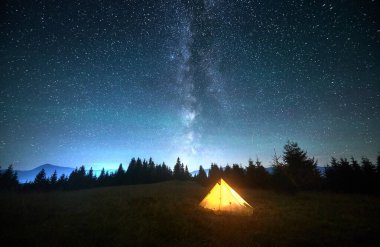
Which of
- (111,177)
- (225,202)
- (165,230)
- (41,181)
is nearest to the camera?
(165,230)

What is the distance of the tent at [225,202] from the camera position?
44.0 ft

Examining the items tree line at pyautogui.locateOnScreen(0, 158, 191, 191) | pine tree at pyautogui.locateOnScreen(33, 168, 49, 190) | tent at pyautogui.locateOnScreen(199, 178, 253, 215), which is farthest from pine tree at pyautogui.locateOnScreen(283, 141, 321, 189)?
pine tree at pyautogui.locateOnScreen(33, 168, 49, 190)

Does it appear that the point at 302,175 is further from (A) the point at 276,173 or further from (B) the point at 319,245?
(B) the point at 319,245

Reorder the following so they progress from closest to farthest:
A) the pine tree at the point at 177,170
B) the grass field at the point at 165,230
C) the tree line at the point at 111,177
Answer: the grass field at the point at 165,230 < the tree line at the point at 111,177 < the pine tree at the point at 177,170

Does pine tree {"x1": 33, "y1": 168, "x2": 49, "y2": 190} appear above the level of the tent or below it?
above

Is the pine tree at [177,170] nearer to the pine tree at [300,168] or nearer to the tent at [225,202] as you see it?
the pine tree at [300,168]

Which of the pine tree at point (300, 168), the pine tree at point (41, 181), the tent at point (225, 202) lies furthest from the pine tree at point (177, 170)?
the tent at point (225, 202)

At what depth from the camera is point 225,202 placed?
47.0 feet

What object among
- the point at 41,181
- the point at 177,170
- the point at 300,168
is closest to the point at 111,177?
the point at 41,181

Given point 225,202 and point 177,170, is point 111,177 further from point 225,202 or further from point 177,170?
point 225,202

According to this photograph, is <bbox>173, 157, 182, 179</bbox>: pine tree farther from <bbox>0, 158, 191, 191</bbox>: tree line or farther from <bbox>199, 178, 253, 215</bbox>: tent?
<bbox>199, 178, 253, 215</bbox>: tent

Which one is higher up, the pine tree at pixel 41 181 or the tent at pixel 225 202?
the pine tree at pixel 41 181

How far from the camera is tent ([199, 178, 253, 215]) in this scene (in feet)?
44.0

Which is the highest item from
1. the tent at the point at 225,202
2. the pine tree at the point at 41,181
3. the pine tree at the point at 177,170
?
the pine tree at the point at 177,170
